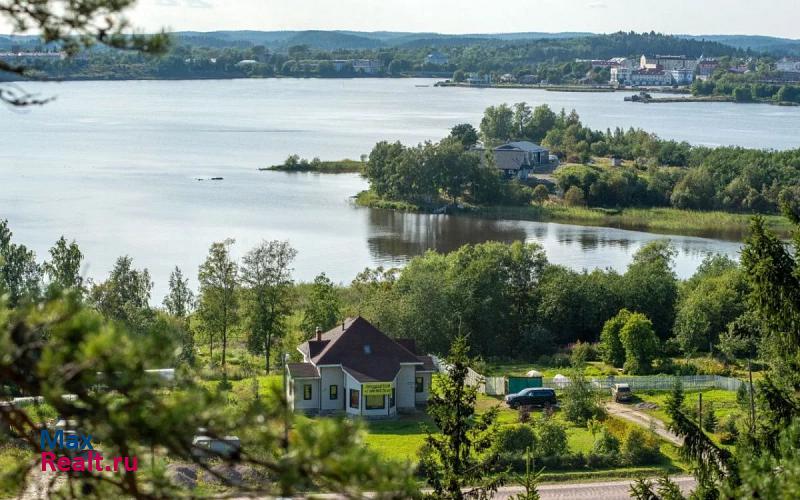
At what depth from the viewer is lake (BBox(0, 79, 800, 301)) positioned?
26.2 metres

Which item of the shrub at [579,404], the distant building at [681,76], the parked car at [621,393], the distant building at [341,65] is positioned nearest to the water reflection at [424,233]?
the parked car at [621,393]

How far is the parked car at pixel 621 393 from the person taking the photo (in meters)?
14.6

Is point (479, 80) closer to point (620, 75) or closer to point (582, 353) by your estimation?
point (620, 75)

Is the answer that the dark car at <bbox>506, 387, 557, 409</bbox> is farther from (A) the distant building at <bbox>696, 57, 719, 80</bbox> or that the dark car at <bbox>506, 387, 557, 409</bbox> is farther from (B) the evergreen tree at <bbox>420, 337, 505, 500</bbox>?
(A) the distant building at <bbox>696, 57, 719, 80</bbox>

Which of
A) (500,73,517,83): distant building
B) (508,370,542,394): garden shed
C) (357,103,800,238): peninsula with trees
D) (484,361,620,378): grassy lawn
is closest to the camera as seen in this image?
(508,370,542,394): garden shed

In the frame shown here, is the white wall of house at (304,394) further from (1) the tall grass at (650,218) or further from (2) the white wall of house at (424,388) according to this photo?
(1) the tall grass at (650,218)

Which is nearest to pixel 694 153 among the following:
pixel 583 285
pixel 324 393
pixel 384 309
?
pixel 583 285

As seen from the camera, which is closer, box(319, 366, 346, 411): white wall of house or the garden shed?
box(319, 366, 346, 411): white wall of house

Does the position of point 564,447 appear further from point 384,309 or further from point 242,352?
point 242,352

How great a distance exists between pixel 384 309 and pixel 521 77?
295 ft

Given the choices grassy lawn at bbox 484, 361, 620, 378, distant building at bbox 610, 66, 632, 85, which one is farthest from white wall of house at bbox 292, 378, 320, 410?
distant building at bbox 610, 66, 632, 85

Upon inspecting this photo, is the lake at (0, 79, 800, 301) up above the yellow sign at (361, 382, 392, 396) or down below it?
below

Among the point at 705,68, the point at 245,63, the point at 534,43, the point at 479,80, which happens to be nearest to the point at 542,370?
the point at 479,80

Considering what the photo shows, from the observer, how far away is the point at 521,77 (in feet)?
341
